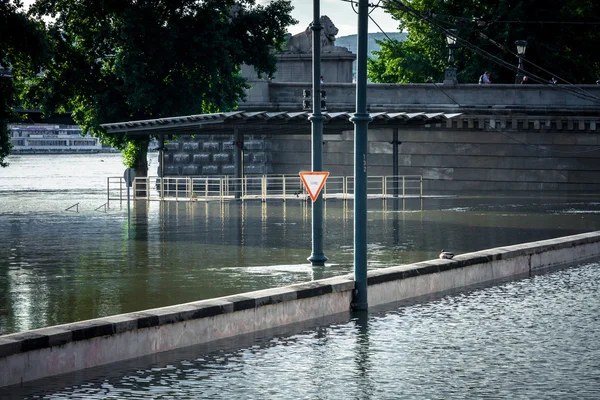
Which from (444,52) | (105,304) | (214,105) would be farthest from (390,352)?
(444,52)

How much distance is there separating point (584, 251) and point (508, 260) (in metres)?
3.53

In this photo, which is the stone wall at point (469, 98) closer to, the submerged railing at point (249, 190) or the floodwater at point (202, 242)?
the submerged railing at point (249, 190)

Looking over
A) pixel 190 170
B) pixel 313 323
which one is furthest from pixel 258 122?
pixel 313 323

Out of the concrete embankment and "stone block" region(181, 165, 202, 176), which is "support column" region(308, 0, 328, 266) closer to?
the concrete embankment

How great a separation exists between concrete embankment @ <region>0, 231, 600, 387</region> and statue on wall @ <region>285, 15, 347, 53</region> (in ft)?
117

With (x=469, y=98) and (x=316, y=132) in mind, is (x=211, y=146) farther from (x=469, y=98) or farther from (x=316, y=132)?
(x=316, y=132)

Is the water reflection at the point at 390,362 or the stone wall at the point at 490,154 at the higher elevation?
the stone wall at the point at 490,154

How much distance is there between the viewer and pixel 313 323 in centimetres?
1347

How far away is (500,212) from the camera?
34031 millimetres

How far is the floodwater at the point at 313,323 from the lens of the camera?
32.7ft

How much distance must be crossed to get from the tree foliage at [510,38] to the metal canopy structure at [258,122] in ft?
44.0

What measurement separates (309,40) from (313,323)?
42.1 m

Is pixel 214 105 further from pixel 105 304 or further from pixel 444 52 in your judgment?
pixel 105 304

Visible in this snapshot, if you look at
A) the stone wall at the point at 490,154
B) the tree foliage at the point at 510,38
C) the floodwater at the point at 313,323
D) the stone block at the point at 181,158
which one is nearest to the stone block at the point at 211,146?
the stone block at the point at 181,158
